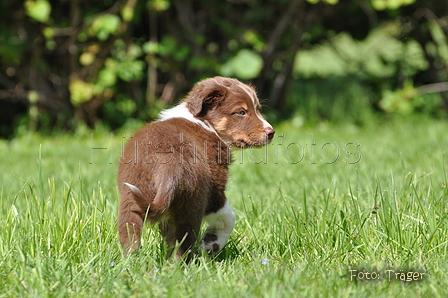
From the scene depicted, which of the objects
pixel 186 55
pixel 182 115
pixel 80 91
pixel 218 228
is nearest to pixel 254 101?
pixel 182 115

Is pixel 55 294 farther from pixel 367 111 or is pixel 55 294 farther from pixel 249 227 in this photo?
pixel 367 111

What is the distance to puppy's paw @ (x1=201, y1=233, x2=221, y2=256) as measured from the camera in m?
3.04

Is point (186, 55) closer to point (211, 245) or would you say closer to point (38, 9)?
point (38, 9)

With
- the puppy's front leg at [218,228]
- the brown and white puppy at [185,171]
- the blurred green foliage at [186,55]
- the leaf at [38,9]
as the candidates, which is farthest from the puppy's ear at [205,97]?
the leaf at [38,9]

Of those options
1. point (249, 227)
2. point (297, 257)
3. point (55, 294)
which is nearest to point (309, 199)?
point (249, 227)

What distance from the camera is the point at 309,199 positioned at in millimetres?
4078

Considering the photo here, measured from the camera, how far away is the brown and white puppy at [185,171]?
2664 mm

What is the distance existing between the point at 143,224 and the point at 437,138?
211 inches

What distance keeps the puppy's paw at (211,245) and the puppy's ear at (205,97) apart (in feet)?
2.54

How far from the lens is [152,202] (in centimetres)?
264

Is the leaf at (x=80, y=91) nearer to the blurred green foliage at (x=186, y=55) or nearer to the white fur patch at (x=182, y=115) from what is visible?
the blurred green foliage at (x=186, y=55)

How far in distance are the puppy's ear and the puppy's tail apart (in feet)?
2.61

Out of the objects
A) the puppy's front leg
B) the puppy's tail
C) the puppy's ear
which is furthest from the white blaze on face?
the puppy's tail

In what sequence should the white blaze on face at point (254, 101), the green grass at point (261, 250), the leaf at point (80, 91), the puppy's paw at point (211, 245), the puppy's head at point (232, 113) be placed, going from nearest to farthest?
1. the green grass at point (261, 250)
2. the puppy's paw at point (211, 245)
3. the puppy's head at point (232, 113)
4. the white blaze on face at point (254, 101)
5. the leaf at point (80, 91)
